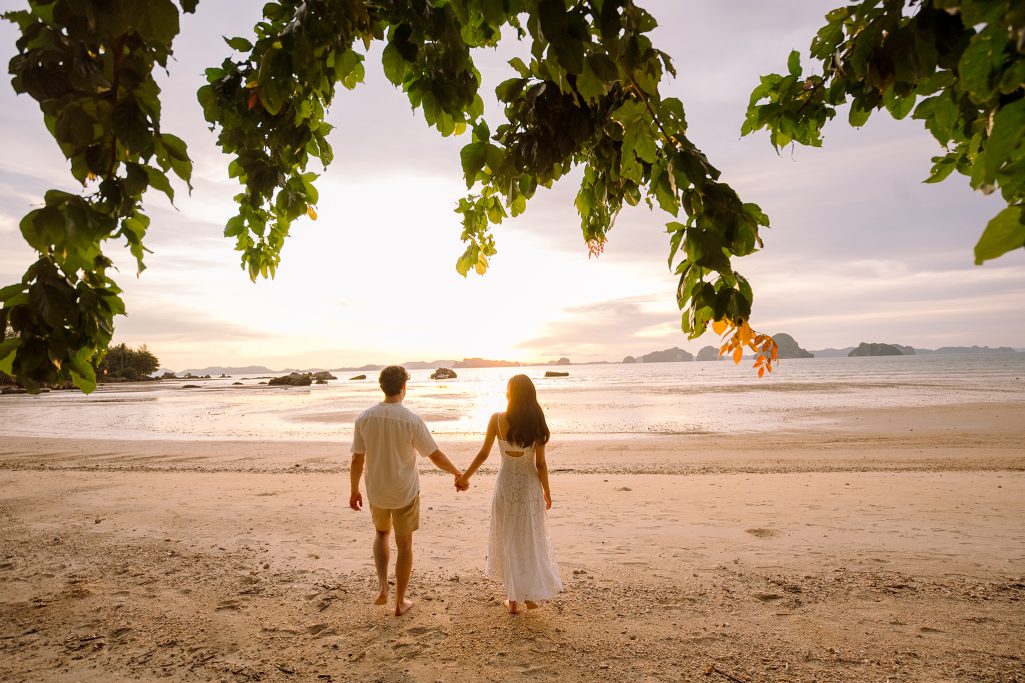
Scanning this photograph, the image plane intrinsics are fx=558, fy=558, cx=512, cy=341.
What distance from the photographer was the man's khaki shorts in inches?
186

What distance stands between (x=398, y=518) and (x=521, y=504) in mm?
1048

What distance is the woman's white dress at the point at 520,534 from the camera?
4.58 metres

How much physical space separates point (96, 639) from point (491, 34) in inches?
199

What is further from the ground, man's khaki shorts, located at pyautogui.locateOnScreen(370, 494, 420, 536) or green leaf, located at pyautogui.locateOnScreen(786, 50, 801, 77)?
green leaf, located at pyautogui.locateOnScreen(786, 50, 801, 77)

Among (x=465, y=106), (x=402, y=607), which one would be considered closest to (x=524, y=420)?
(x=402, y=607)

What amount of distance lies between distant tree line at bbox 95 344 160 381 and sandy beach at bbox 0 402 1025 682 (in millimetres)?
80084

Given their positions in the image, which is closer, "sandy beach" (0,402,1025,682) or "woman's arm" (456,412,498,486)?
"sandy beach" (0,402,1025,682)

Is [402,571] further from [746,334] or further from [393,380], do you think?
[746,334]

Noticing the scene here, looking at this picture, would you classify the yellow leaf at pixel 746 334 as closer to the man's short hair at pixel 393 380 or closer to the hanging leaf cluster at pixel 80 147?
the hanging leaf cluster at pixel 80 147

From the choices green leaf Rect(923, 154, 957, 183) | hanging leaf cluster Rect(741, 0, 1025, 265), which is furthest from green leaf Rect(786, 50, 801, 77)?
green leaf Rect(923, 154, 957, 183)

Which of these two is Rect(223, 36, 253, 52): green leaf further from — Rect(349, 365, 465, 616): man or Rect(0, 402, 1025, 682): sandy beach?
Rect(0, 402, 1025, 682): sandy beach

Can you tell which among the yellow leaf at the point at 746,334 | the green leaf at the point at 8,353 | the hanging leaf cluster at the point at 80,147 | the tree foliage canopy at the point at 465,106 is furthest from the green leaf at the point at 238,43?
the yellow leaf at the point at 746,334

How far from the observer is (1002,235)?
848 mm

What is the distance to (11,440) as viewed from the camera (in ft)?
57.3
